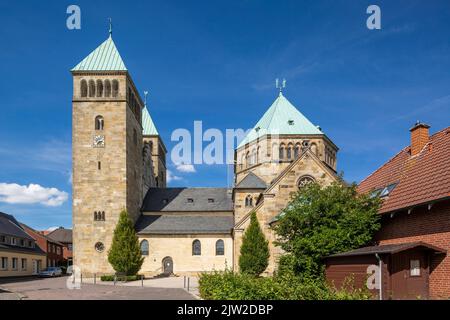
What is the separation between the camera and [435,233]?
1692 centimetres

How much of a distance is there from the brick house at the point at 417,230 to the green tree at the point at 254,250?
17.8m

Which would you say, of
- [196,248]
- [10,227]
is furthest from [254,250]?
[10,227]

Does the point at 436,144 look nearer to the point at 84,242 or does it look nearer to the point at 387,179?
the point at 387,179

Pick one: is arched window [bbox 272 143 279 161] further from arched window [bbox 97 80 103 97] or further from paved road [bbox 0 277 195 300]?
paved road [bbox 0 277 195 300]

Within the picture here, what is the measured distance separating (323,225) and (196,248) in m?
28.4

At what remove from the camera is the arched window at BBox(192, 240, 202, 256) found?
160ft

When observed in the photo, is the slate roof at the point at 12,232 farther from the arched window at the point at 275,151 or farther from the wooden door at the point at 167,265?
the arched window at the point at 275,151

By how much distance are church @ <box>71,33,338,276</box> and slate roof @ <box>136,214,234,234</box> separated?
0.36 feet

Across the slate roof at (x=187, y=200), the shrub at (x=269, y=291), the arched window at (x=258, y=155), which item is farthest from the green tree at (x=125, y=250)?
the shrub at (x=269, y=291)

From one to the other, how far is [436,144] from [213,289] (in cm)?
1258

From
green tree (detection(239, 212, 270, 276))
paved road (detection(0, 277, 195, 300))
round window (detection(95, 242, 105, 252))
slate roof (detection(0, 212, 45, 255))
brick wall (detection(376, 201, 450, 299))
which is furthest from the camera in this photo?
slate roof (detection(0, 212, 45, 255))

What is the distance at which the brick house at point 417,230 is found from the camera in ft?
54.4

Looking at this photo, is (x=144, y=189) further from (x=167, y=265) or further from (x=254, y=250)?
(x=254, y=250)

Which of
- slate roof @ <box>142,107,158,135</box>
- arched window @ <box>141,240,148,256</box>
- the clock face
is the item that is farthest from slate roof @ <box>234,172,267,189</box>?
slate roof @ <box>142,107,158,135</box>
